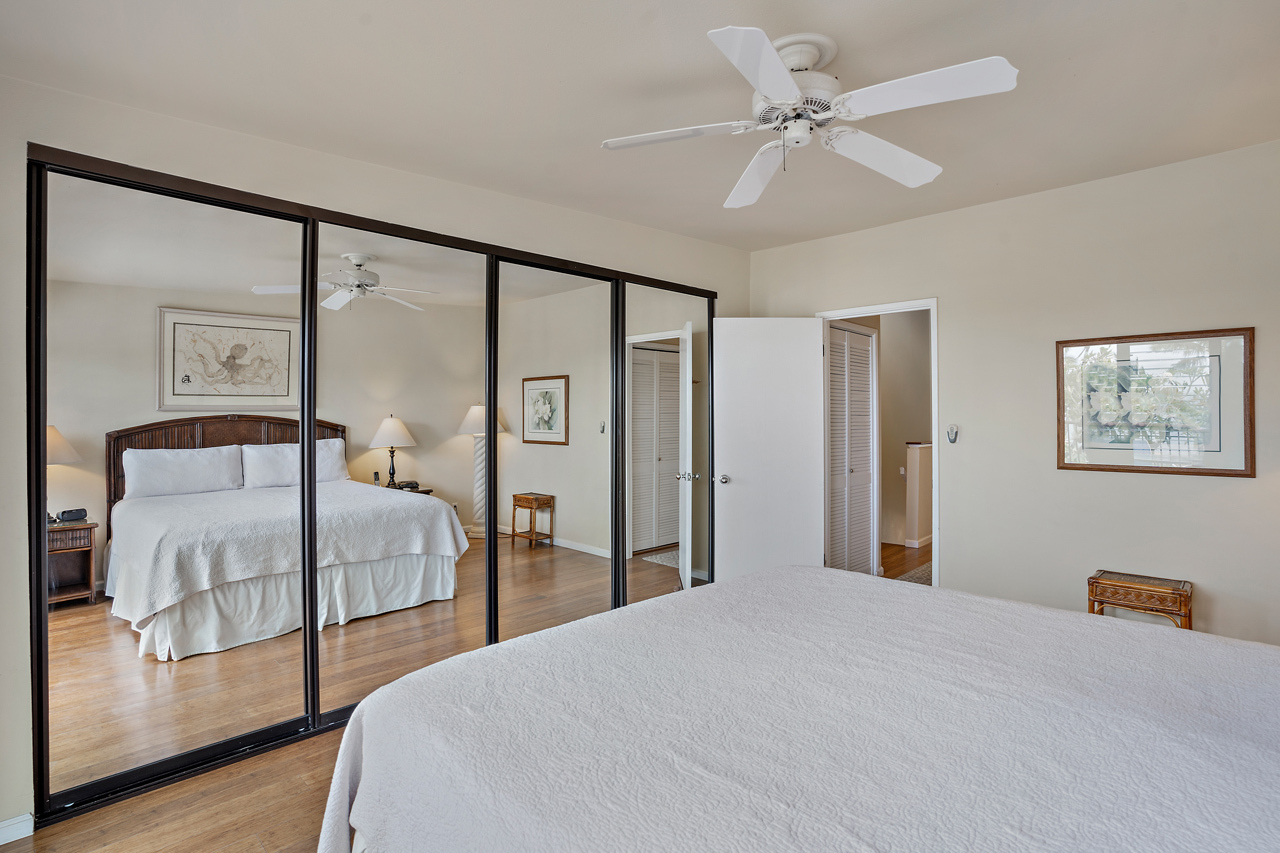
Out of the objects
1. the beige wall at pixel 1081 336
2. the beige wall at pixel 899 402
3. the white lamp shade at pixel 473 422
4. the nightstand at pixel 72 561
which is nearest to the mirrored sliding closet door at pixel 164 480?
the nightstand at pixel 72 561

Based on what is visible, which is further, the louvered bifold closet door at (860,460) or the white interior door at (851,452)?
the louvered bifold closet door at (860,460)

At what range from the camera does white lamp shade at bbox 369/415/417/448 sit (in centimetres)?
293

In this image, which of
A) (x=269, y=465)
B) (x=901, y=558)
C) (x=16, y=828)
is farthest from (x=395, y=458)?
(x=901, y=558)

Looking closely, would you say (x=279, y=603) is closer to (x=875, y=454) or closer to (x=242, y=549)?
(x=242, y=549)

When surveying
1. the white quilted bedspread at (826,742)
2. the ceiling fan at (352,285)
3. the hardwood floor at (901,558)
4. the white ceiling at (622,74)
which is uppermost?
the white ceiling at (622,74)

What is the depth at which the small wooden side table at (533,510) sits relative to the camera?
11.0ft

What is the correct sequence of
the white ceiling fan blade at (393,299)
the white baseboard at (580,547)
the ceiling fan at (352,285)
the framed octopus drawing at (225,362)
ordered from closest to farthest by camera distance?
the framed octopus drawing at (225,362) → the ceiling fan at (352,285) → the white ceiling fan blade at (393,299) → the white baseboard at (580,547)

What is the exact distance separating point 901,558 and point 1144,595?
9.98 feet

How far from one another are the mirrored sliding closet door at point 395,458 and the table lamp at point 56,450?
0.78m

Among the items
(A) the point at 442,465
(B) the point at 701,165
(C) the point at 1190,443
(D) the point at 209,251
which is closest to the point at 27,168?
(D) the point at 209,251

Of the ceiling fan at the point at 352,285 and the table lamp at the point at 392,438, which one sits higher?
the ceiling fan at the point at 352,285

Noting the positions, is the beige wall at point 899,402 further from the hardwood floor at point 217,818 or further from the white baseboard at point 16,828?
the white baseboard at point 16,828

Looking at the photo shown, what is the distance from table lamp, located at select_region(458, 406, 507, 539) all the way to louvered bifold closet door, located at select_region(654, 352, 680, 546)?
1.28 meters

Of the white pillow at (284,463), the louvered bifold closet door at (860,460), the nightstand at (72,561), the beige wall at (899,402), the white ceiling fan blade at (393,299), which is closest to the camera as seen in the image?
the nightstand at (72,561)
